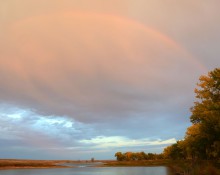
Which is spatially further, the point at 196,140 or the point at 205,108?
the point at 196,140

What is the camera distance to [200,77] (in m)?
50.3

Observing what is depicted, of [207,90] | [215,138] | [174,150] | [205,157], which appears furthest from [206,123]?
[174,150]

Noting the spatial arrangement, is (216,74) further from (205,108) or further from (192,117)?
(192,117)

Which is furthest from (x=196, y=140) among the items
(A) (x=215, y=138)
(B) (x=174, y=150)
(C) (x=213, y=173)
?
(B) (x=174, y=150)

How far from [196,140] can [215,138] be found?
322 inches

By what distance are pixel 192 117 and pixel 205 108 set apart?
6.20 m

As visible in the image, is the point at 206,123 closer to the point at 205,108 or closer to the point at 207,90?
the point at 205,108

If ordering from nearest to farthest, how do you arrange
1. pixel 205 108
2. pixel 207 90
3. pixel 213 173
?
pixel 213 173, pixel 205 108, pixel 207 90

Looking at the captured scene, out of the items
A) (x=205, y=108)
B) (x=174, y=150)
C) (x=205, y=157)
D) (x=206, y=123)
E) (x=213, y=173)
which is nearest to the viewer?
(x=213, y=173)

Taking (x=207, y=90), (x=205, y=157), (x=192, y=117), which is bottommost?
(x=205, y=157)

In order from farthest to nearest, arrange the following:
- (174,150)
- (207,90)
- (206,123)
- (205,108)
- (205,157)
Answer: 1. (174,150)
2. (205,157)
3. (207,90)
4. (205,108)
5. (206,123)

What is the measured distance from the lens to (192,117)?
52.5m

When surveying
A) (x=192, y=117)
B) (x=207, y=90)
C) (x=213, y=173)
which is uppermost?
(x=207, y=90)

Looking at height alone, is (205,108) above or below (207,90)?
below
